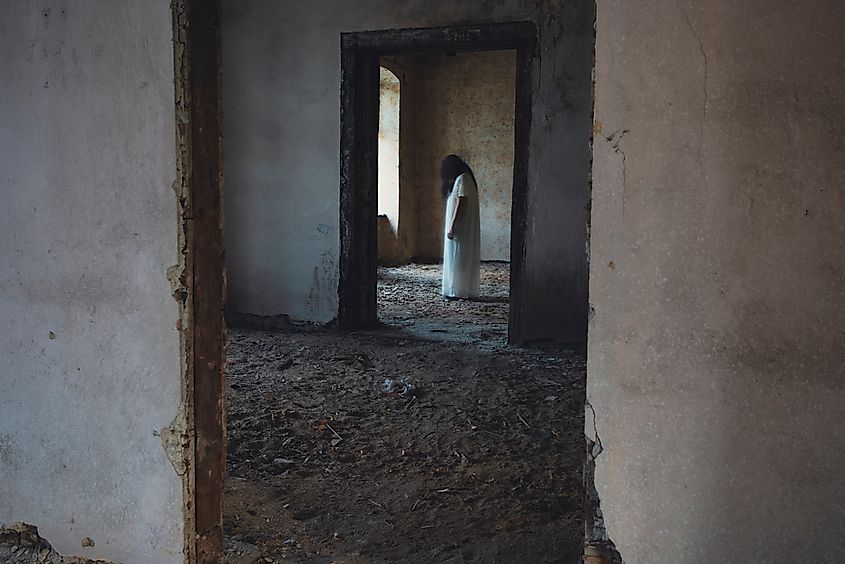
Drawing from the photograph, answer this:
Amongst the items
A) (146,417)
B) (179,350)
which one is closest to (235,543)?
(146,417)

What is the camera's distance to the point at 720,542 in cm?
168

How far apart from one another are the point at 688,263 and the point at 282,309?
5115 millimetres

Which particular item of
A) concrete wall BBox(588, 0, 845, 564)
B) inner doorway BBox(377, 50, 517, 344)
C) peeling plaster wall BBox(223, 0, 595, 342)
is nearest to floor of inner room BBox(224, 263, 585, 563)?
peeling plaster wall BBox(223, 0, 595, 342)

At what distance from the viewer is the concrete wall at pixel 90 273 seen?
2.07 metres

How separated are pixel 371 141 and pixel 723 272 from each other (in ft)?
15.8

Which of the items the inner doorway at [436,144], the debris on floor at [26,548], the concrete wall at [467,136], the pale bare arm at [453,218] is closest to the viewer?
the debris on floor at [26,548]

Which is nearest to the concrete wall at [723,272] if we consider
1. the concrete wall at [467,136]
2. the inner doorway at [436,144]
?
the inner doorway at [436,144]

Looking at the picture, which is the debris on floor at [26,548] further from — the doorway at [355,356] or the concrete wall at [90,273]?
the doorway at [355,356]

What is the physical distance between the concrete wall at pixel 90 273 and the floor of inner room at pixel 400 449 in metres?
0.50

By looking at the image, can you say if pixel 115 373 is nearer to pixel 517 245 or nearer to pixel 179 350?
pixel 179 350

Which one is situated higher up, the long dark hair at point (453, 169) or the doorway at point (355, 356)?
the long dark hair at point (453, 169)

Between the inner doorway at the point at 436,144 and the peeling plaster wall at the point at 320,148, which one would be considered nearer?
the peeling plaster wall at the point at 320,148

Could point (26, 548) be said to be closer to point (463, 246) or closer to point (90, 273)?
point (90, 273)

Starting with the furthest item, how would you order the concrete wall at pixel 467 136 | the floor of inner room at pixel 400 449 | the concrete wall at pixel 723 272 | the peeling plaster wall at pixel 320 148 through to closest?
the concrete wall at pixel 467 136, the peeling plaster wall at pixel 320 148, the floor of inner room at pixel 400 449, the concrete wall at pixel 723 272
